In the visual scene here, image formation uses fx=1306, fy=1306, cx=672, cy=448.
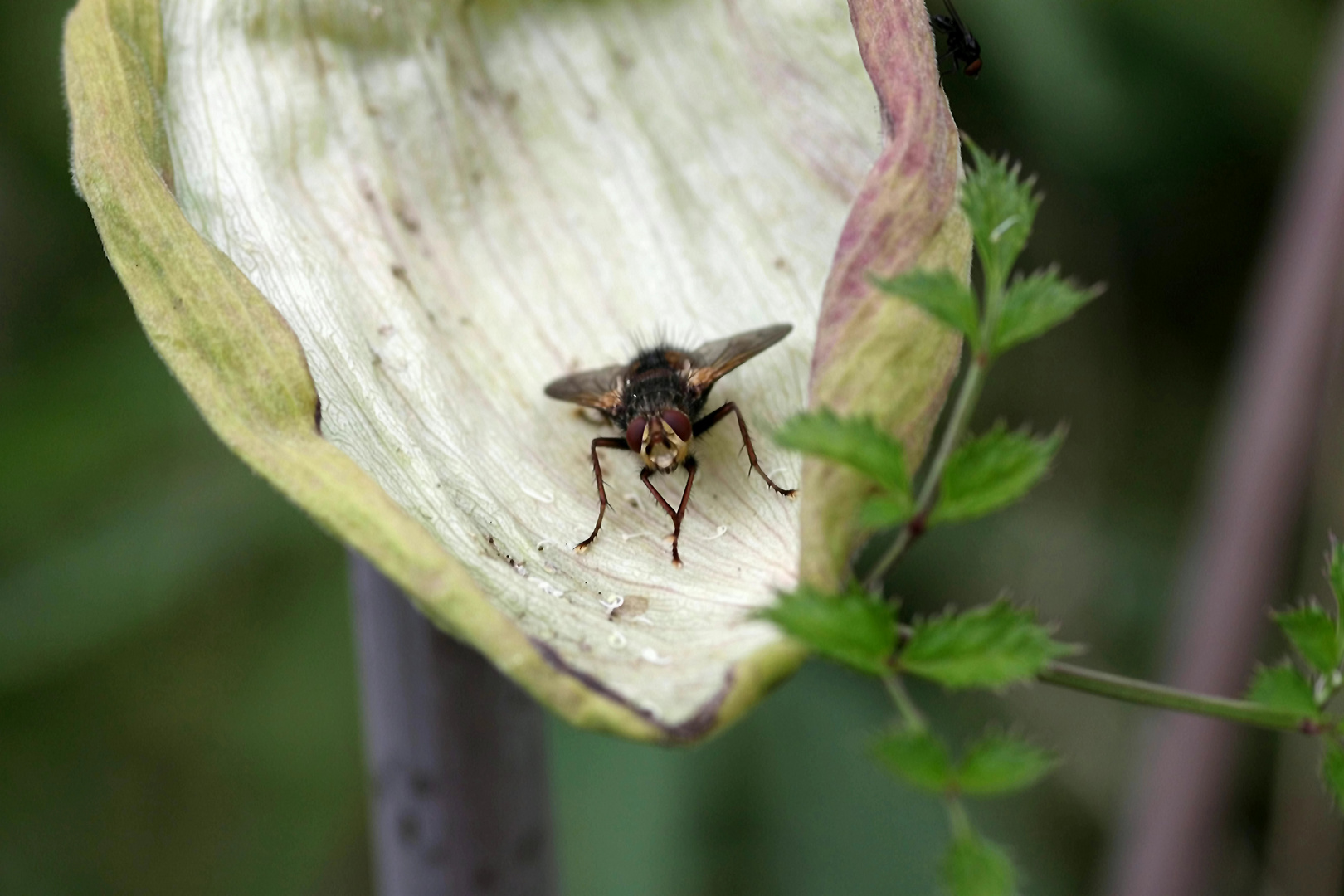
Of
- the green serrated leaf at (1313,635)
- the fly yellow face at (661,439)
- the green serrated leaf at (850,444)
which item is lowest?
the green serrated leaf at (1313,635)

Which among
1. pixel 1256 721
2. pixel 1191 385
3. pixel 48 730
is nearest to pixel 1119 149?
pixel 1191 385

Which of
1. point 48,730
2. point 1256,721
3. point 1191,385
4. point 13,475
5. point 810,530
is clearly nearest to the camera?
point 810,530

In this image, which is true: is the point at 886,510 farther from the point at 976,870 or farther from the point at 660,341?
the point at 660,341

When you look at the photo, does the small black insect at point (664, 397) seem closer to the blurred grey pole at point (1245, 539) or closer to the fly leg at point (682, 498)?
the fly leg at point (682, 498)

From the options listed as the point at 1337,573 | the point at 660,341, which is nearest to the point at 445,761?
the point at 660,341

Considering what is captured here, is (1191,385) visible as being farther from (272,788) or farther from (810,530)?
(810,530)

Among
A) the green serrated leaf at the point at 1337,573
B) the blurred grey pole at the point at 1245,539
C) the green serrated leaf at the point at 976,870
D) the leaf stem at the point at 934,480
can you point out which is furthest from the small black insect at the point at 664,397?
the blurred grey pole at the point at 1245,539

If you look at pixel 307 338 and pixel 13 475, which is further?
pixel 13 475
